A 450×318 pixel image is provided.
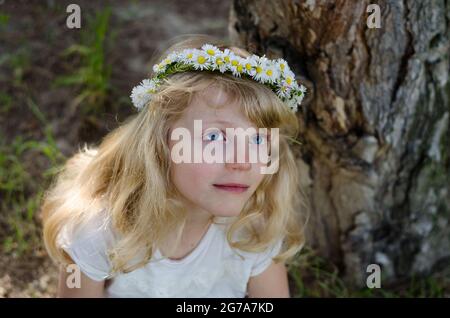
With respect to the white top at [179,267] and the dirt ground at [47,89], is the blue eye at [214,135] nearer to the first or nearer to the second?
the white top at [179,267]

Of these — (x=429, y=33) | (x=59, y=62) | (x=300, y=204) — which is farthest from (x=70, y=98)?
(x=429, y=33)

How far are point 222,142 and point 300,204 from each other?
83 cm

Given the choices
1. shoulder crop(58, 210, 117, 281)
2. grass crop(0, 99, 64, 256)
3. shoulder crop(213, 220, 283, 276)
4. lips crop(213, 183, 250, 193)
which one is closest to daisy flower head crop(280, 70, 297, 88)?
lips crop(213, 183, 250, 193)

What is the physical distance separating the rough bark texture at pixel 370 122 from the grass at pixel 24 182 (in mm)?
1150

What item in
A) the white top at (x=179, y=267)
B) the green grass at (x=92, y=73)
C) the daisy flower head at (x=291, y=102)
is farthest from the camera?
the green grass at (x=92, y=73)

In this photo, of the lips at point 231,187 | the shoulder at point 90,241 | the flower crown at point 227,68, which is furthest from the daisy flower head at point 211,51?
the shoulder at point 90,241

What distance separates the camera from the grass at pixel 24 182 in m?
2.59

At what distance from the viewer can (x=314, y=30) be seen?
1.93m

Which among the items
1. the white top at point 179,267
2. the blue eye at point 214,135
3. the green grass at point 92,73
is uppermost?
the green grass at point 92,73

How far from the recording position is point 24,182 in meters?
2.75

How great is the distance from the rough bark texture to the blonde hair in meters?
0.19

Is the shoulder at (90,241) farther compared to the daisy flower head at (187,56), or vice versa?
the shoulder at (90,241)

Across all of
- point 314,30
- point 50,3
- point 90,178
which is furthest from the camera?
point 50,3

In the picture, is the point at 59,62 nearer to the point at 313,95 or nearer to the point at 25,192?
the point at 25,192
